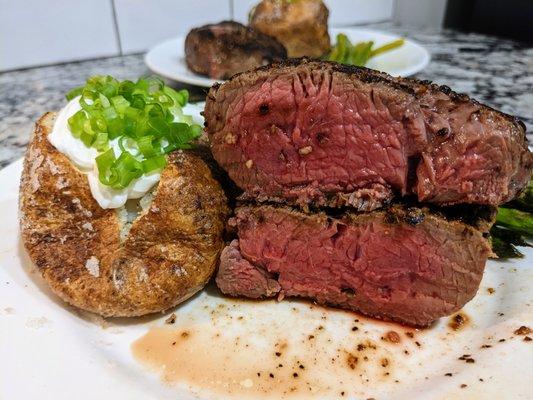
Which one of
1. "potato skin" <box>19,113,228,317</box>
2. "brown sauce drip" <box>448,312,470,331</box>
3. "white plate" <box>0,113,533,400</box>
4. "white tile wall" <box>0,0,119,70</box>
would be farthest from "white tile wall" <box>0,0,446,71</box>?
"brown sauce drip" <box>448,312,470,331</box>

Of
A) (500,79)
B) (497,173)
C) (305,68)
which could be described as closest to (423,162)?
(497,173)

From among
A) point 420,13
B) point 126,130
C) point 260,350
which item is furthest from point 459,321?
point 420,13

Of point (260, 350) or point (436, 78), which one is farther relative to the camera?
point (436, 78)

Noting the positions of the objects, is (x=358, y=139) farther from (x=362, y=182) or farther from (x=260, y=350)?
(x=260, y=350)

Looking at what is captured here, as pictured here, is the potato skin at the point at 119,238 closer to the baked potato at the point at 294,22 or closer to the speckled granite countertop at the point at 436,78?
the speckled granite countertop at the point at 436,78

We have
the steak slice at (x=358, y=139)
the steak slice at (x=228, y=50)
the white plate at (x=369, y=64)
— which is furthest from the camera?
the white plate at (x=369, y=64)

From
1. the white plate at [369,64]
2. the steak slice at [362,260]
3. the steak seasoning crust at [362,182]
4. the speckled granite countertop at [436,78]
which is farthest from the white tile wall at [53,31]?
the steak slice at [362,260]

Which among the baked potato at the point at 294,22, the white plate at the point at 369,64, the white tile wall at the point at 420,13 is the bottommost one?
the white tile wall at the point at 420,13

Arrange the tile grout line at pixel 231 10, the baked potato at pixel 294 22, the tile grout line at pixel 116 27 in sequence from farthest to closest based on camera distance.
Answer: the tile grout line at pixel 231 10 → the tile grout line at pixel 116 27 → the baked potato at pixel 294 22
